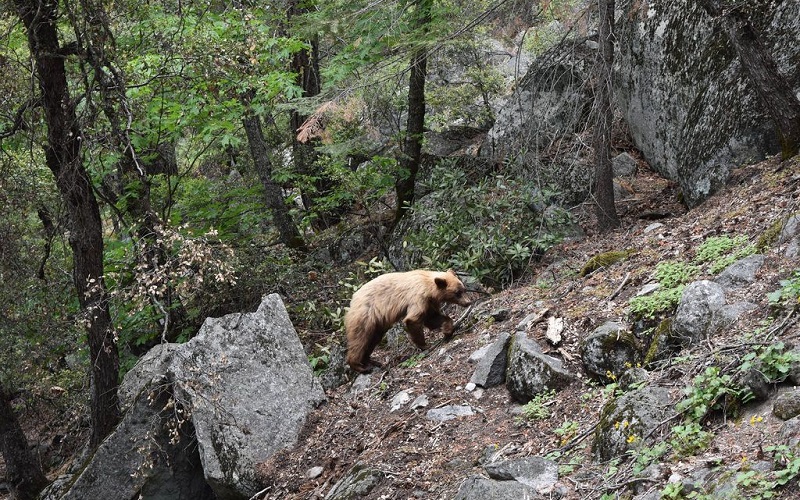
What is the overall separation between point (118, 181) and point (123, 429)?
661cm

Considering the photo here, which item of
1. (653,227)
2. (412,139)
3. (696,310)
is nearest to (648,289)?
(696,310)

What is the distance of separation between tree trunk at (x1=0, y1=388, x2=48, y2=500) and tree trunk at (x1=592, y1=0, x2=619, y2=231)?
373 inches

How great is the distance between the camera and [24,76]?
9195 millimetres

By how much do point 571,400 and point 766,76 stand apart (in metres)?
4.80

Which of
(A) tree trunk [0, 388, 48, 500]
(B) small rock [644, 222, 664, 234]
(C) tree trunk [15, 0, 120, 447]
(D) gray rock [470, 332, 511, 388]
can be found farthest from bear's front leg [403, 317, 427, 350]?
(A) tree trunk [0, 388, 48, 500]

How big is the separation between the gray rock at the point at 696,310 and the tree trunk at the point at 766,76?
136 inches

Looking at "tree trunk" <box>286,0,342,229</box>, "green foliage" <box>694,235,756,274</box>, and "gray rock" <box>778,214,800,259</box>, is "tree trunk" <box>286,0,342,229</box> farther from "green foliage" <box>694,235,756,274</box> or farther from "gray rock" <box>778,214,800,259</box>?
"gray rock" <box>778,214,800,259</box>

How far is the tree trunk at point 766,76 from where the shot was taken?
797 centimetres

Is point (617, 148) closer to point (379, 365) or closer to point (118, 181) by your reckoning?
point (379, 365)

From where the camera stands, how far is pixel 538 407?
6012 mm

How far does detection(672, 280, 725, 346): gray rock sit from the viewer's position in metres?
5.44

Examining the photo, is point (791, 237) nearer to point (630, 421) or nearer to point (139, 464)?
point (630, 421)

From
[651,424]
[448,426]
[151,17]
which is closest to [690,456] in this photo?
[651,424]

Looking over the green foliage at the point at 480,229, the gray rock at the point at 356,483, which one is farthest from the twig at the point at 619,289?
the gray rock at the point at 356,483
